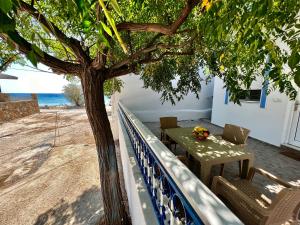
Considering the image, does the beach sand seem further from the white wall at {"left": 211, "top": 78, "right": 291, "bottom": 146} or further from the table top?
the white wall at {"left": 211, "top": 78, "right": 291, "bottom": 146}

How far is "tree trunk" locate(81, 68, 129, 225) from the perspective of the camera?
2.09 metres

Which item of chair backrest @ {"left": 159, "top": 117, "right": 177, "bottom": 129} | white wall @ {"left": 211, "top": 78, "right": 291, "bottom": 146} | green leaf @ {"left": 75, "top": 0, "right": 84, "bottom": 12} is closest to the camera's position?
green leaf @ {"left": 75, "top": 0, "right": 84, "bottom": 12}

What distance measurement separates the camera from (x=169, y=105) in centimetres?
857

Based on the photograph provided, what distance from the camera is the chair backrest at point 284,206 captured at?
123cm

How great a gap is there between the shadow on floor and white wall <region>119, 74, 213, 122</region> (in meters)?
5.18

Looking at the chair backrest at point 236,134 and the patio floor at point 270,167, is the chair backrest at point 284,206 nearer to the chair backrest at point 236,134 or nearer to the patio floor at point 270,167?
the patio floor at point 270,167

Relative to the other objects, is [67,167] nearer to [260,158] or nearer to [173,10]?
[173,10]

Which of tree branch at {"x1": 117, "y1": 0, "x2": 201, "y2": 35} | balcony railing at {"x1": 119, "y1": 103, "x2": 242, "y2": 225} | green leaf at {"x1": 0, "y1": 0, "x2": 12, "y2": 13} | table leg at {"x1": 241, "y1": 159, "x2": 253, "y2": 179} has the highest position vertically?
tree branch at {"x1": 117, "y1": 0, "x2": 201, "y2": 35}

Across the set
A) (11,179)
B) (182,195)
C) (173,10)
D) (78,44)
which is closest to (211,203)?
(182,195)

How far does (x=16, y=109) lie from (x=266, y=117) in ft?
45.8

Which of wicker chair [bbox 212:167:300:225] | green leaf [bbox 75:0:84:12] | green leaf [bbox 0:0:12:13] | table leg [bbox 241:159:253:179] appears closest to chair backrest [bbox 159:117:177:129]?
table leg [bbox 241:159:253:179]

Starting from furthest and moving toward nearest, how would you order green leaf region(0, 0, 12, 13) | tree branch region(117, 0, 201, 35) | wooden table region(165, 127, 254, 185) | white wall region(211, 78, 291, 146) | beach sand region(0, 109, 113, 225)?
white wall region(211, 78, 291, 146) → beach sand region(0, 109, 113, 225) → wooden table region(165, 127, 254, 185) → tree branch region(117, 0, 201, 35) → green leaf region(0, 0, 12, 13)

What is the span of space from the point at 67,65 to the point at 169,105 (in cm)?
689

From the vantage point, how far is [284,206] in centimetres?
132
